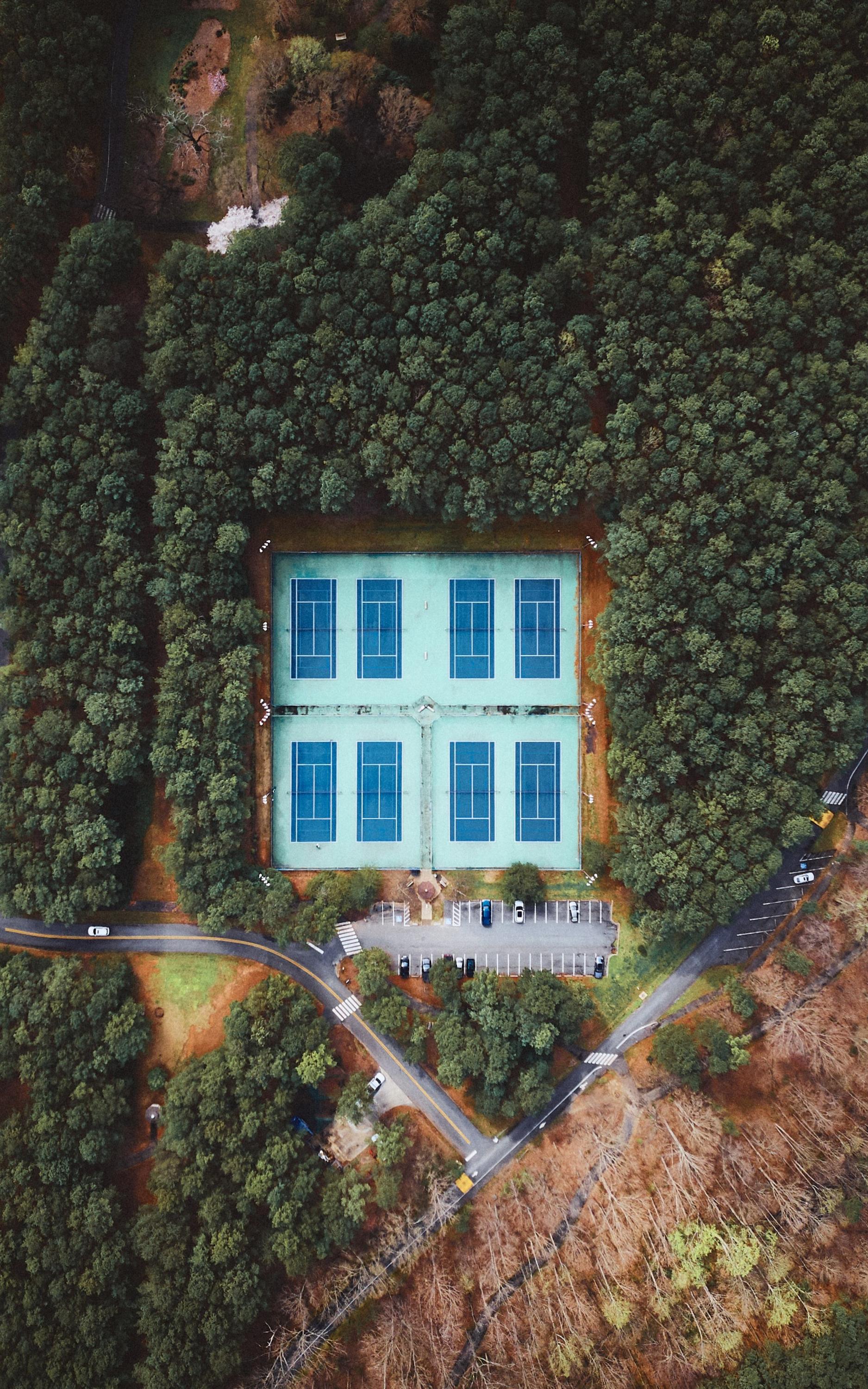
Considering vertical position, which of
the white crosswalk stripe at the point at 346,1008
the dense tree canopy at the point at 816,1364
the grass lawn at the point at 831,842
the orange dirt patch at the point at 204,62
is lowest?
the dense tree canopy at the point at 816,1364

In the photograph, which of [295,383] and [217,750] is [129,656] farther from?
[295,383]

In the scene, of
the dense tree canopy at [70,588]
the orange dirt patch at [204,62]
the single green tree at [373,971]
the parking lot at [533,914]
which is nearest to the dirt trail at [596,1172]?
the parking lot at [533,914]

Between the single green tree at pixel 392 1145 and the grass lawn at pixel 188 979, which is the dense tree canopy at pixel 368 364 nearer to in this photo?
the grass lawn at pixel 188 979

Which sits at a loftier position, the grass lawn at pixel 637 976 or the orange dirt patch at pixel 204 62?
the orange dirt patch at pixel 204 62

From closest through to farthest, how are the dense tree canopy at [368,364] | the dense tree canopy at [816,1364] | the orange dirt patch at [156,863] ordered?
the dense tree canopy at [816,1364] < the dense tree canopy at [368,364] < the orange dirt patch at [156,863]

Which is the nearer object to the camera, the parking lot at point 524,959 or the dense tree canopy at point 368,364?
the dense tree canopy at point 368,364

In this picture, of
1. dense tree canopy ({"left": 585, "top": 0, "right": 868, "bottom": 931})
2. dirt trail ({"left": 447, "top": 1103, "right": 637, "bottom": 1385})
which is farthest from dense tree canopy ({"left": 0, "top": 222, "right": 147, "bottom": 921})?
dirt trail ({"left": 447, "top": 1103, "right": 637, "bottom": 1385})

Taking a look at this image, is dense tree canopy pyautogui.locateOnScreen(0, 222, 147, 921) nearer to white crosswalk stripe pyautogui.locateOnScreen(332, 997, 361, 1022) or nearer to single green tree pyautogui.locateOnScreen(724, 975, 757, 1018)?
white crosswalk stripe pyautogui.locateOnScreen(332, 997, 361, 1022)
